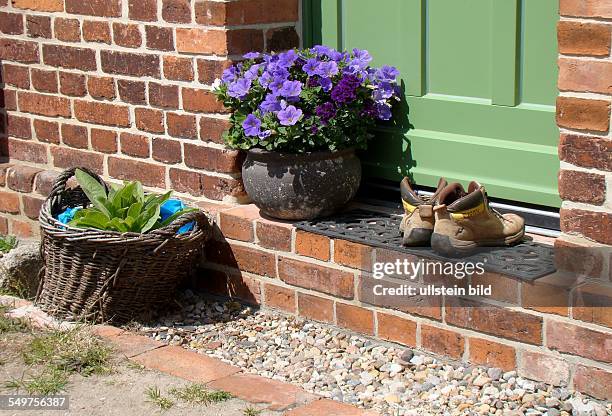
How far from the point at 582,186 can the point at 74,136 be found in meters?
2.49

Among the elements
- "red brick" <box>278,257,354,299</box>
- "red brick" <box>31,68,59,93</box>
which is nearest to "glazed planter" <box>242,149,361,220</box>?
"red brick" <box>278,257,354,299</box>

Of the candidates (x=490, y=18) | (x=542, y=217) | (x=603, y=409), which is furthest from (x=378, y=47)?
(x=603, y=409)

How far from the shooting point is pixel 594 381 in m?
3.35

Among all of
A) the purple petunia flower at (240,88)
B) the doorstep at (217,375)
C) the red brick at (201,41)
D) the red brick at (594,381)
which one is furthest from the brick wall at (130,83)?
the red brick at (594,381)

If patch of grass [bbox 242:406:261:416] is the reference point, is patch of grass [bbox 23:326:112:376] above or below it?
above

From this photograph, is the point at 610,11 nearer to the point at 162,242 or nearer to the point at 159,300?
the point at 162,242

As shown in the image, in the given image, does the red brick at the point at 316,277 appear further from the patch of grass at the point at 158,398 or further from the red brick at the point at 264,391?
the patch of grass at the point at 158,398

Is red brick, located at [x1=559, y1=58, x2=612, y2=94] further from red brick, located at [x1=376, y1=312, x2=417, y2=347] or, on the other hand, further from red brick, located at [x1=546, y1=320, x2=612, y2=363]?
red brick, located at [x1=376, y1=312, x2=417, y2=347]

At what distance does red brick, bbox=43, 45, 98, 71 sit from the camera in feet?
15.6

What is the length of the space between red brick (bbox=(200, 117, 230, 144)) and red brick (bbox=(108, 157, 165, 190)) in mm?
320

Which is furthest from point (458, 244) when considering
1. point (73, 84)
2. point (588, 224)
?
point (73, 84)

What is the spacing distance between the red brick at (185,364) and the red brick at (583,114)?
132 cm

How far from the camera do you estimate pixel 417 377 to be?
12.0 ft

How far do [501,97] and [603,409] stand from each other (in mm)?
1153
